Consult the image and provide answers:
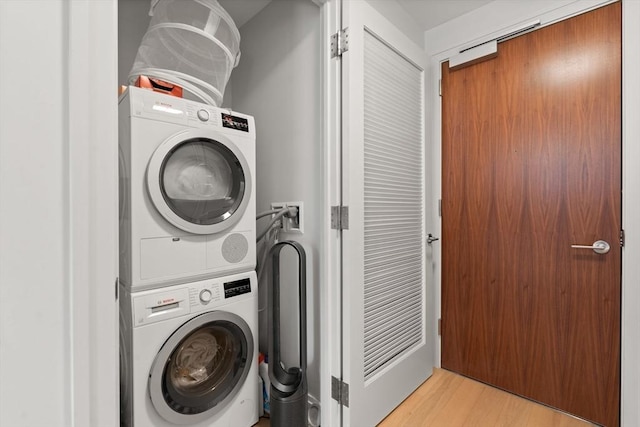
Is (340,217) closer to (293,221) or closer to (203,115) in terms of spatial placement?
(293,221)

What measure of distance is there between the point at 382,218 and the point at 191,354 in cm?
116

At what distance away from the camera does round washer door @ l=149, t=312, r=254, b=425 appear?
1.20 metres

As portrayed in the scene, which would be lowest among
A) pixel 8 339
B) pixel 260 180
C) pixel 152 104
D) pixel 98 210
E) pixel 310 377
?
pixel 310 377

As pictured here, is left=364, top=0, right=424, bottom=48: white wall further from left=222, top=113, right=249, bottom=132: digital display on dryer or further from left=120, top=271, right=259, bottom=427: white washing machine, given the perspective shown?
left=120, top=271, right=259, bottom=427: white washing machine

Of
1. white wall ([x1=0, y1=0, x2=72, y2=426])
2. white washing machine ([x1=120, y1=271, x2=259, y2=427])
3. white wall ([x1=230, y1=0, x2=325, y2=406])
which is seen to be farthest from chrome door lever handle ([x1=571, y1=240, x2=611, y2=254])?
white wall ([x1=0, y1=0, x2=72, y2=426])

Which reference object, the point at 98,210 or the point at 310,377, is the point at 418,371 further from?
the point at 98,210

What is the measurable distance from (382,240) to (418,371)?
0.94 m

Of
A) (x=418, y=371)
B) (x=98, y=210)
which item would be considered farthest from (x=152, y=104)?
(x=418, y=371)

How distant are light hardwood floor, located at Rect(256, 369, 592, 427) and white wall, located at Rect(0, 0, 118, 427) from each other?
112 cm

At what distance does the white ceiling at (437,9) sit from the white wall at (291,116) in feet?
2.34

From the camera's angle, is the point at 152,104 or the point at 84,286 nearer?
the point at 84,286

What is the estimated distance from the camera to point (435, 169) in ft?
6.83

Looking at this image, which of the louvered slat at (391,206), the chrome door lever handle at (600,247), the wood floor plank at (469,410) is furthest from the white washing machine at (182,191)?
the chrome door lever handle at (600,247)

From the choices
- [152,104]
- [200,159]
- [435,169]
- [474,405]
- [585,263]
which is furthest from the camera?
[435,169]
